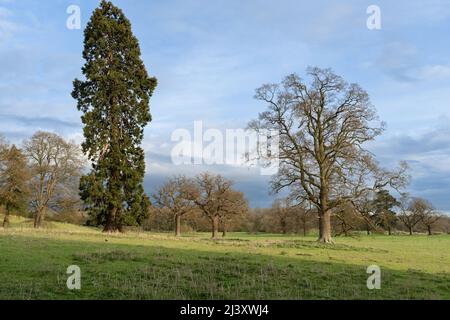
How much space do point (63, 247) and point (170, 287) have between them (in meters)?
10.6

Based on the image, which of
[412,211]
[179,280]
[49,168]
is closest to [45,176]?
[49,168]

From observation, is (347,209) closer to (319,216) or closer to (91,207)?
(319,216)

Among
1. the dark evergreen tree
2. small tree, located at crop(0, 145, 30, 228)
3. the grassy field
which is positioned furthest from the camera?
small tree, located at crop(0, 145, 30, 228)

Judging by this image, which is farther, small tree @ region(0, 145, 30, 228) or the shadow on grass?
small tree @ region(0, 145, 30, 228)

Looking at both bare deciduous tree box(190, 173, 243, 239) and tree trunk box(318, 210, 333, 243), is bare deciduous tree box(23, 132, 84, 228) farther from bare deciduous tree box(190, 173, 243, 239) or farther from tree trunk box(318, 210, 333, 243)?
tree trunk box(318, 210, 333, 243)

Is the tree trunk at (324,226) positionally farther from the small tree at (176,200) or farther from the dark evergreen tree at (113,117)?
the small tree at (176,200)

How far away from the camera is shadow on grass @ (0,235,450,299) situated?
9906 mm

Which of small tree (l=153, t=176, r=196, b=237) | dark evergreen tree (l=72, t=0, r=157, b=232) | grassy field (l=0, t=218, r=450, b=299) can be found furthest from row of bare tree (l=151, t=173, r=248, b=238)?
grassy field (l=0, t=218, r=450, b=299)

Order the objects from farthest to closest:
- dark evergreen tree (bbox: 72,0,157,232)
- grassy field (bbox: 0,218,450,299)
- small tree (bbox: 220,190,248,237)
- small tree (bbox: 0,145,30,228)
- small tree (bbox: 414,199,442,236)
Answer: small tree (bbox: 414,199,442,236) < small tree (bbox: 220,190,248,237) < small tree (bbox: 0,145,30,228) < dark evergreen tree (bbox: 72,0,157,232) < grassy field (bbox: 0,218,450,299)

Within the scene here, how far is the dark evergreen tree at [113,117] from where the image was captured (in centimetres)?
3497

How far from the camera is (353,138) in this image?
3566 cm

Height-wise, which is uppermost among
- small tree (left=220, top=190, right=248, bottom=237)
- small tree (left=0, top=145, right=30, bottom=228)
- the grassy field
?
small tree (left=0, top=145, right=30, bottom=228)

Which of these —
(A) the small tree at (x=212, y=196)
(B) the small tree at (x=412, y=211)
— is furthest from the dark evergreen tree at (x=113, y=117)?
(B) the small tree at (x=412, y=211)

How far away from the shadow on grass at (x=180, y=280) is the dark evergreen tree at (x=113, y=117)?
1811 cm
